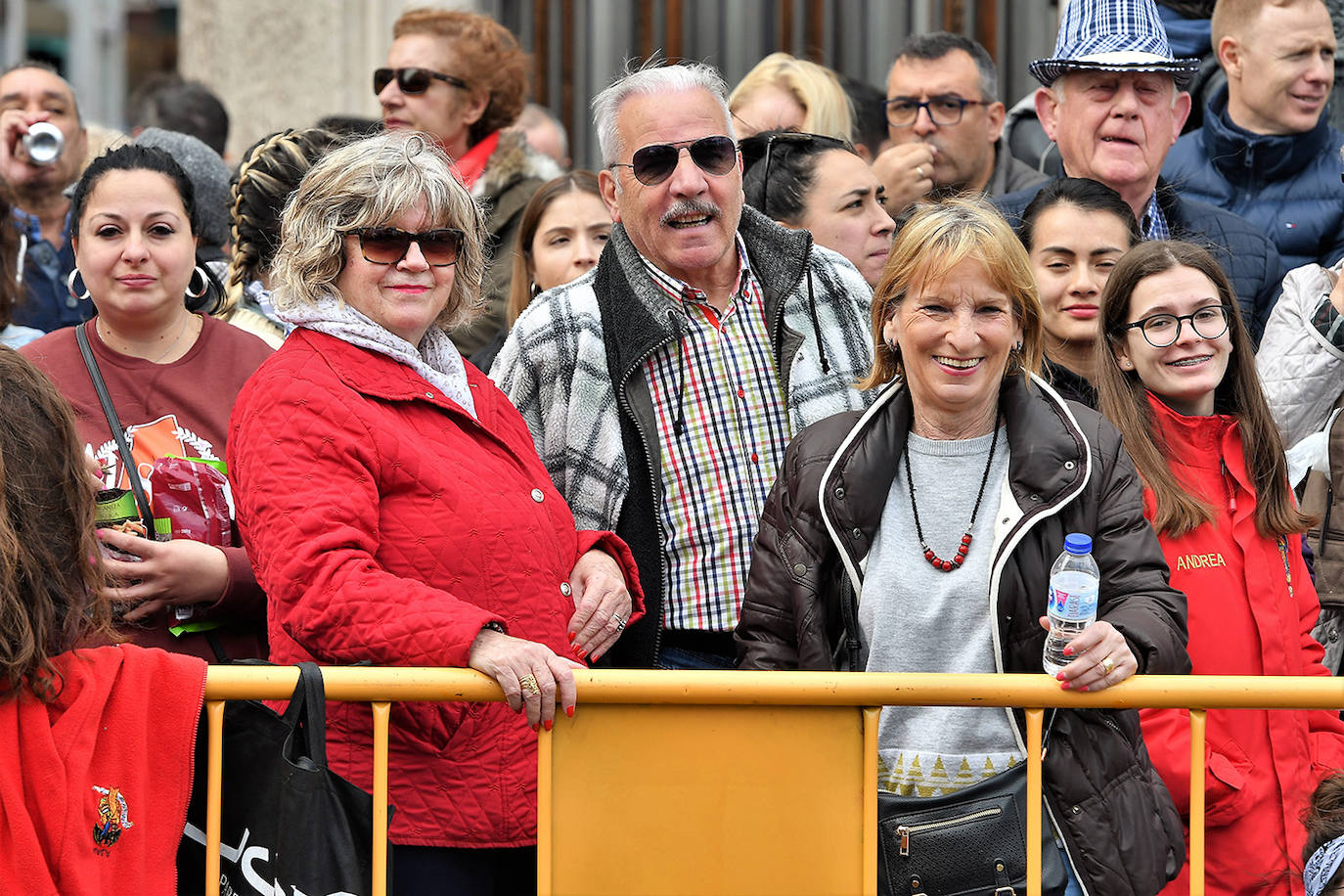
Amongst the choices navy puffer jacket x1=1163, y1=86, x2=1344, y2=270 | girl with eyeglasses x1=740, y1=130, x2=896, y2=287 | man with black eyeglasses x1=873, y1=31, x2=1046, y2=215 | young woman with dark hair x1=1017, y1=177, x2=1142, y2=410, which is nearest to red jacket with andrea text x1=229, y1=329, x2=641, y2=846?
young woman with dark hair x1=1017, y1=177, x2=1142, y2=410

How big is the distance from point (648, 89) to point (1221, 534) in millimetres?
1634

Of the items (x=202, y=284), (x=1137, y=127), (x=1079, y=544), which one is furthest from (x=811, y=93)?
(x=1079, y=544)

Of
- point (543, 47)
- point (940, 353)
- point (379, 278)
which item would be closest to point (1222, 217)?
point (940, 353)

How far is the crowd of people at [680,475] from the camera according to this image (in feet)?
9.05

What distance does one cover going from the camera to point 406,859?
2.92m

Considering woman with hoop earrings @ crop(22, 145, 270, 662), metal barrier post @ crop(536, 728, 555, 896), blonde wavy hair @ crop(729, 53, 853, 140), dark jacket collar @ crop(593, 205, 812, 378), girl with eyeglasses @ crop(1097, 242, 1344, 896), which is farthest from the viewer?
blonde wavy hair @ crop(729, 53, 853, 140)

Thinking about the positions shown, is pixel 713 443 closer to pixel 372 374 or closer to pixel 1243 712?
pixel 372 374

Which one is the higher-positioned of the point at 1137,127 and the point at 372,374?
the point at 1137,127

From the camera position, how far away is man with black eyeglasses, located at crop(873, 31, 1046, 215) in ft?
17.9

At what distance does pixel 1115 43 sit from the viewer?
4668 millimetres

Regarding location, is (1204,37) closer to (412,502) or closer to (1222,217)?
(1222,217)

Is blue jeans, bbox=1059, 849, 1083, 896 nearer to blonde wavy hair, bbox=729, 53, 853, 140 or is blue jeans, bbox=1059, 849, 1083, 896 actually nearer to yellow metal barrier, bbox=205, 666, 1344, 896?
yellow metal barrier, bbox=205, 666, 1344, 896

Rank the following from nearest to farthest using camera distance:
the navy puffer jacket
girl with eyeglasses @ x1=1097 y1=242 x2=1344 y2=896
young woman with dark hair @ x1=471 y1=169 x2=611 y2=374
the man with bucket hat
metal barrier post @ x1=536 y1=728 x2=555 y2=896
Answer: metal barrier post @ x1=536 y1=728 x2=555 y2=896 → girl with eyeglasses @ x1=1097 y1=242 x2=1344 y2=896 → the man with bucket hat → the navy puffer jacket → young woman with dark hair @ x1=471 y1=169 x2=611 y2=374

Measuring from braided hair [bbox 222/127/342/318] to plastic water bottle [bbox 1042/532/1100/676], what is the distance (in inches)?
86.6
